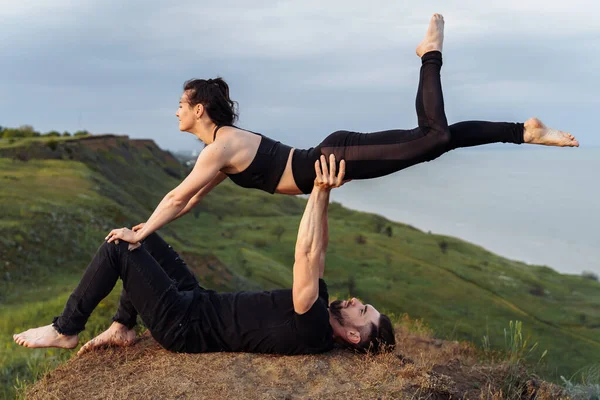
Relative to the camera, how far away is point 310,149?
6.30 metres

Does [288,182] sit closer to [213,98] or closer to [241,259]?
[213,98]

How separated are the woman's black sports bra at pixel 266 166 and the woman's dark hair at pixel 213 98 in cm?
15

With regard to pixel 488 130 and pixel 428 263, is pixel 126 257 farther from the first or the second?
pixel 428 263

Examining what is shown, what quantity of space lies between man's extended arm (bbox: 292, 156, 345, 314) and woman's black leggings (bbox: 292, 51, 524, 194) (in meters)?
0.24

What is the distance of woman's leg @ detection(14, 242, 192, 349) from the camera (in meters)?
5.82

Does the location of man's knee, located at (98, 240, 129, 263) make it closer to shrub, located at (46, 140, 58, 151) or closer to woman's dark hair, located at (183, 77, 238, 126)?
woman's dark hair, located at (183, 77, 238, 126)

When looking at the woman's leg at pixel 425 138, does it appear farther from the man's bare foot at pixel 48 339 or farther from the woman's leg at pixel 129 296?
the man's bare foot at pixel 48 339

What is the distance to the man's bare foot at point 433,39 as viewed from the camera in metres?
6.07

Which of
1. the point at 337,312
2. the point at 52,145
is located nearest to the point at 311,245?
the point at 337,312

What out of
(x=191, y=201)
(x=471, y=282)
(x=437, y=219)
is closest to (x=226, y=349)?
(x=191, y=201)

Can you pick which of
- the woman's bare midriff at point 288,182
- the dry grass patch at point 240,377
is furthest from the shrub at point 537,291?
the woman's bare midriff at point 288,182

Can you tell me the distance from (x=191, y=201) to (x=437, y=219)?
83569 millimetres

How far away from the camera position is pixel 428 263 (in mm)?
28141

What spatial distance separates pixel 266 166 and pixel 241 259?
1589 cm
